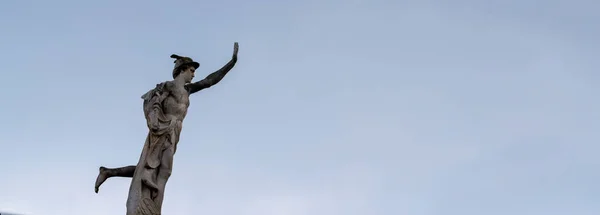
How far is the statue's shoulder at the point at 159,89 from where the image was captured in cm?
1406

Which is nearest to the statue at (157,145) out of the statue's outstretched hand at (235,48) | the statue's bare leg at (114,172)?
the statue's bare leg at (114,172)

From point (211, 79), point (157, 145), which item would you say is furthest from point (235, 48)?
point (157, 145)

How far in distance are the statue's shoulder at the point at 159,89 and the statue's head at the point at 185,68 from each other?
0.47 metres

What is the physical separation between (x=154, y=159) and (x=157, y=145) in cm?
26

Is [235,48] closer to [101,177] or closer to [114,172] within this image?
[114,172]

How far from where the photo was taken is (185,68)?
14.7m

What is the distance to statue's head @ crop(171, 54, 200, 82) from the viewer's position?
14664 millimetres

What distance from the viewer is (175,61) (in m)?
14.9

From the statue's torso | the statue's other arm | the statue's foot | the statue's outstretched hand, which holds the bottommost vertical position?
the statue's foot

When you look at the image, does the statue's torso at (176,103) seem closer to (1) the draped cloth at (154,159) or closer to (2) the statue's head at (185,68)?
(1) the draped cloth at (154,159)

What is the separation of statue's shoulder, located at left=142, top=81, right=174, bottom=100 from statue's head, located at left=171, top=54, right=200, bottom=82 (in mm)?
473

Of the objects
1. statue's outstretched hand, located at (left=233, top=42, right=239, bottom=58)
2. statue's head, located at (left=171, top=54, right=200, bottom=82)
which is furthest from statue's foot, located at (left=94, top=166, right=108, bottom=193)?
statue's outstretched hand, located at (left=233, top=42, right=239, bottom=58)

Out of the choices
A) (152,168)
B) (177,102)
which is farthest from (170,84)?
(152,168)

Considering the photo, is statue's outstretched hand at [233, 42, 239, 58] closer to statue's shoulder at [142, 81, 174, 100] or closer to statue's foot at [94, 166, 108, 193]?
statue's shoulder at [142, 81, 174, 100]
